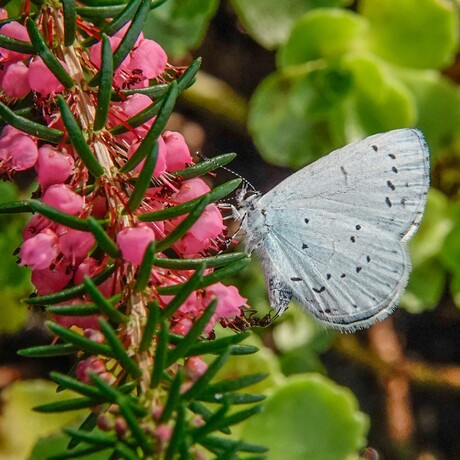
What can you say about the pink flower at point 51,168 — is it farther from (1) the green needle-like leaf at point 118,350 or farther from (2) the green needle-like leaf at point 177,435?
(2) the green needle-like leaf at point 177,435

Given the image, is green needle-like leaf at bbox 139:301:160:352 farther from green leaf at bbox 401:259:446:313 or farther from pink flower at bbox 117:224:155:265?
green leaf at bbox 401:259:446:313

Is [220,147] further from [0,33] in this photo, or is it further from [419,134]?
[0,33]

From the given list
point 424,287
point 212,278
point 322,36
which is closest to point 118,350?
point 212,278

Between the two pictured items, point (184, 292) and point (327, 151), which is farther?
point (327, 151)

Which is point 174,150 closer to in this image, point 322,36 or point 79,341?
point 79,341

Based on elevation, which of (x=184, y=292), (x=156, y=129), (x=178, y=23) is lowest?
(x=178, y=23)

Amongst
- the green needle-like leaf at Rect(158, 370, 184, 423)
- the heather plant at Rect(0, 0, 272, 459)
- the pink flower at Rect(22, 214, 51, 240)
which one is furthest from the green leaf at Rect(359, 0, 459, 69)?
the green needle-like leaf at Rect(158, 370, 184, 423)
